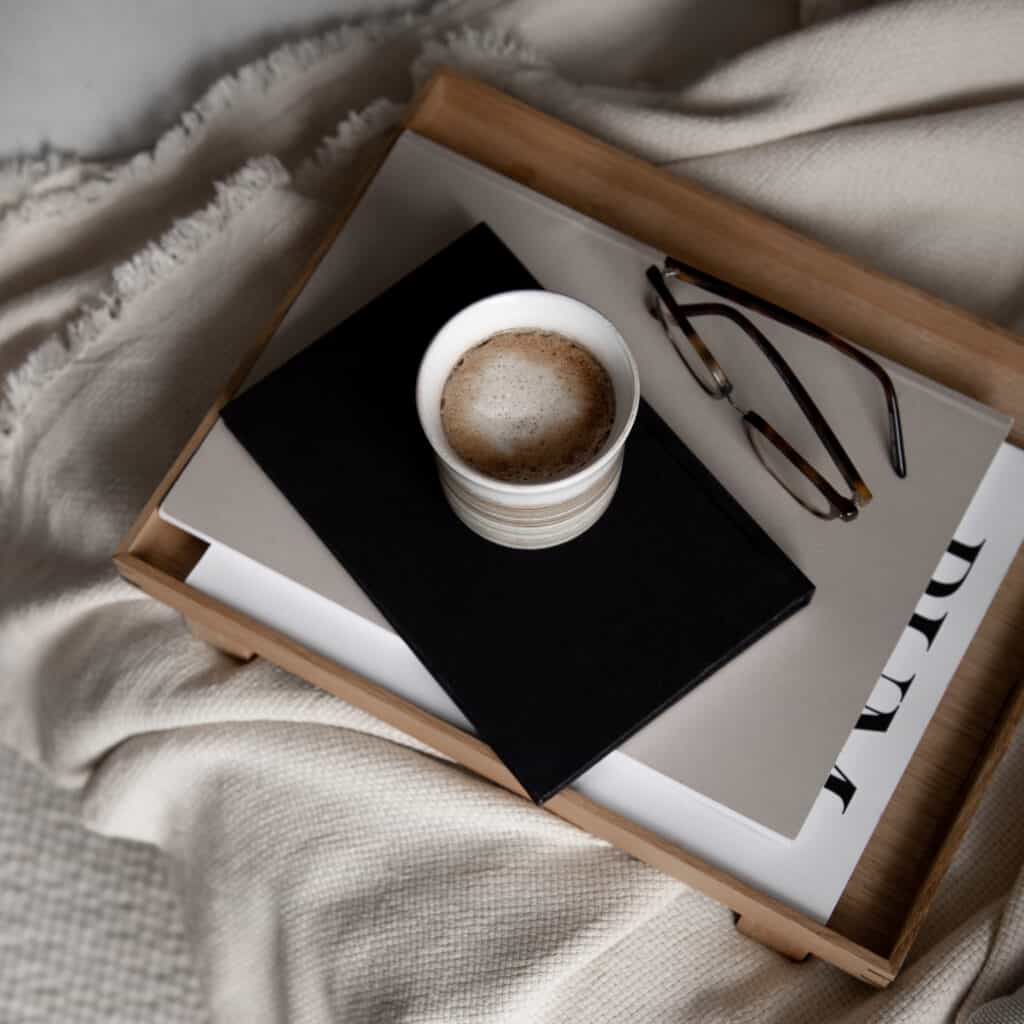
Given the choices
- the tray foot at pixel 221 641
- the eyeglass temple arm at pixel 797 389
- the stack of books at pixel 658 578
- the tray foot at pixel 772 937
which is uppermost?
the eyeglass temple arm at pixel 797 389

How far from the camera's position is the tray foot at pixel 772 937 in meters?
0.64

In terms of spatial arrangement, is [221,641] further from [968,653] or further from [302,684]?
[968,653]

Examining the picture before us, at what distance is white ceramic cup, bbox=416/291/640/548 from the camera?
56 cm

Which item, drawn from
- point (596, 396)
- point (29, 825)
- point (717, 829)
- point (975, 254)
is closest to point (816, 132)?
point (975, 254)

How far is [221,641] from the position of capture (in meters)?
0.72

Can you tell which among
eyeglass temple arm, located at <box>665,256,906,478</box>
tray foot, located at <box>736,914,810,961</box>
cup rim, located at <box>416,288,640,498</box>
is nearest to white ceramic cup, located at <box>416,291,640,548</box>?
cup rim, located at <box>416,288,640,498</box>

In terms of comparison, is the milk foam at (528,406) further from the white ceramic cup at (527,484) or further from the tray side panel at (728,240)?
the tray side panel at (728,240)

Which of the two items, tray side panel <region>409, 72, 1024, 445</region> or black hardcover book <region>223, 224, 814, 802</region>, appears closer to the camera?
black hardcover book <region>223, 224, 814, 802</region>

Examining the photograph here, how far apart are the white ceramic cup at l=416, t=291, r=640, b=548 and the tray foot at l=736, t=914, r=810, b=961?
0.22 meters

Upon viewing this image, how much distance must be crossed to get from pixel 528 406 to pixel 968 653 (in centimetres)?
26

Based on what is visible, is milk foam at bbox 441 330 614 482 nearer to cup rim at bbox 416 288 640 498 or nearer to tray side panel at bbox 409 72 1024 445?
cup rim at bbox 416 288 640 498

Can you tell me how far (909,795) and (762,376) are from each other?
0.21 m

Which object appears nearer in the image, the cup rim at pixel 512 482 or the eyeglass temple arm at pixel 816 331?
the cup rim at pixel 512 482

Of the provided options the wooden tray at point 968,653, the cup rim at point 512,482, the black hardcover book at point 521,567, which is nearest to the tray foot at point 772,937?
the wooden tray at point 968,653
